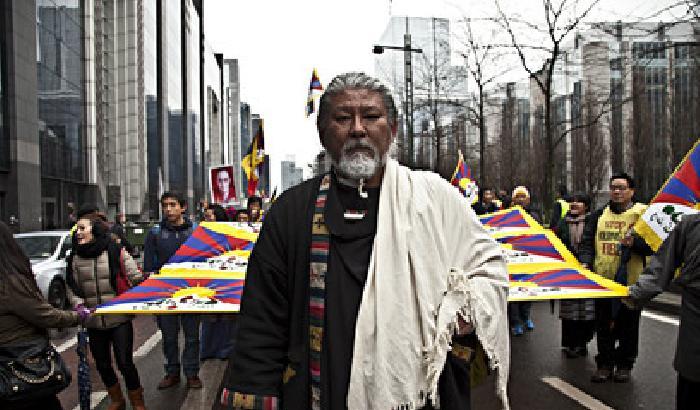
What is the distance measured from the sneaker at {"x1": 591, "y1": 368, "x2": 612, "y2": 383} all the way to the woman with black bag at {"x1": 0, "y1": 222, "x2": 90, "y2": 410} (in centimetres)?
511

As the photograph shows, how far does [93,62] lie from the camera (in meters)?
34.3

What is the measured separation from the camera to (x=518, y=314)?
29.1ft

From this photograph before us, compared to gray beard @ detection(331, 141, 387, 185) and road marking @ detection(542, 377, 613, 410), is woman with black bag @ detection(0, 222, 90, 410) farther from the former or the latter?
road marking @ detection(542, 377, 613, 410)

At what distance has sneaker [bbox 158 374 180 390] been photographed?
20.4 ft

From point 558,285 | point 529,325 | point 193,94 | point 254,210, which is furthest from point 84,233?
point 193,94

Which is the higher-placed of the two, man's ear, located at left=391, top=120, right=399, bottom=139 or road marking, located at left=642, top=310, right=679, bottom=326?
man's ear, located at left=391, top=120, right=399, bottom=139

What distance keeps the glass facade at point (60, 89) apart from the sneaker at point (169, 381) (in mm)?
23793

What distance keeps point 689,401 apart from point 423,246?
2727 mm

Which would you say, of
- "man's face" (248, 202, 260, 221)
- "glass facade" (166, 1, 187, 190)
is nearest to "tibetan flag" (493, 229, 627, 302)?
"man's face" (248, 202, 260, 221)

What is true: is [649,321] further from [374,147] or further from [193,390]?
[374,147]

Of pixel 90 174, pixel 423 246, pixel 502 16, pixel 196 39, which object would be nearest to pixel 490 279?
pixel 423 246

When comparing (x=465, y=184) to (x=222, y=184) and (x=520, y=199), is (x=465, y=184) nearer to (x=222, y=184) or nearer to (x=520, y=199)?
(x=520, y=199)

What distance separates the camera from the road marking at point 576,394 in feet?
18.0

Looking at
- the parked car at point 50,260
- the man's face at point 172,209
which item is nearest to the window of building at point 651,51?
the man's face at point 172,209
